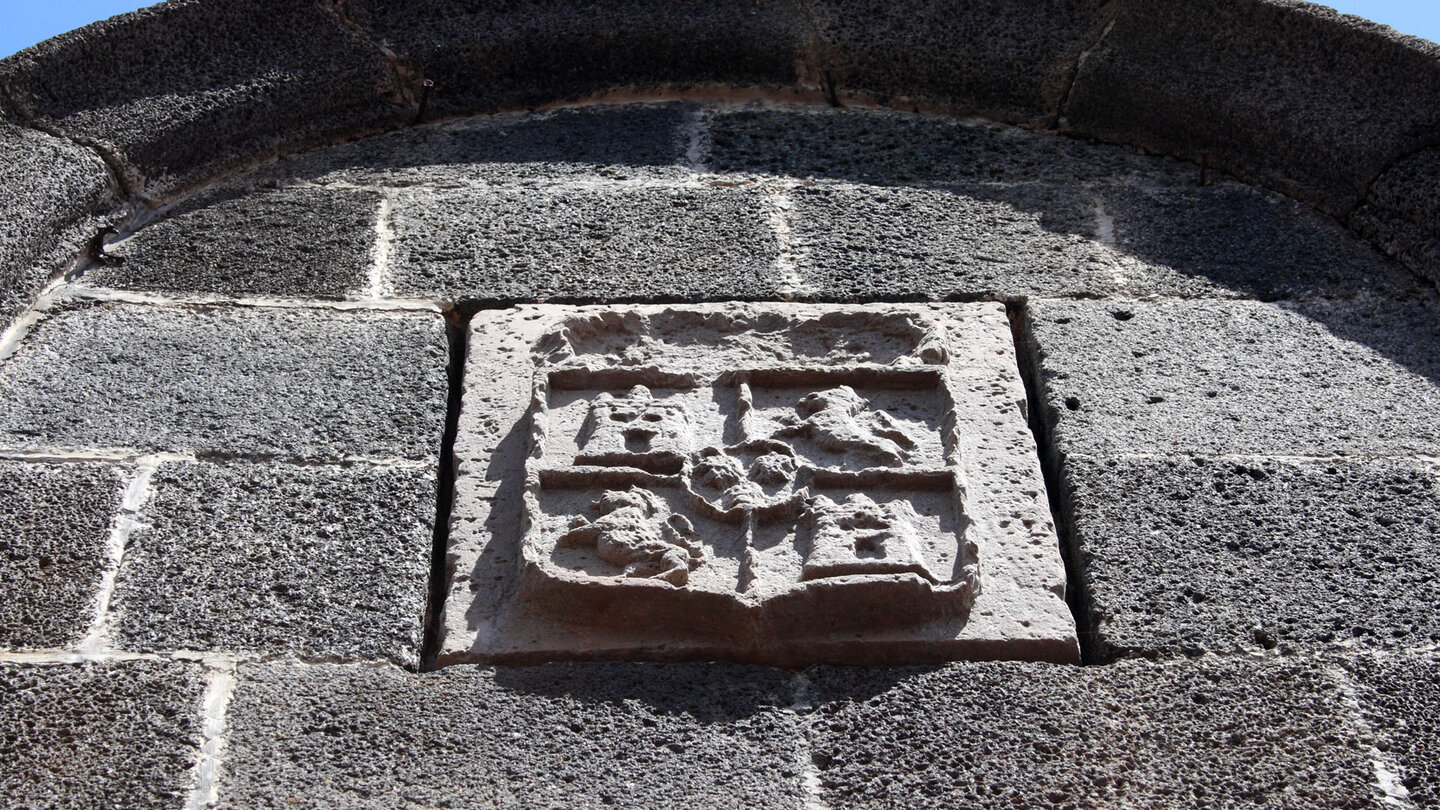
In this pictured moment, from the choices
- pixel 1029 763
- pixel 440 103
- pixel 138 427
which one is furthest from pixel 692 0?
pixel 1029 763

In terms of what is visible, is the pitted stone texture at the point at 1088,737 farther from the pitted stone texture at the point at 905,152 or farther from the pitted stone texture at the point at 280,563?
the pitted stone texture at the point at 905,152

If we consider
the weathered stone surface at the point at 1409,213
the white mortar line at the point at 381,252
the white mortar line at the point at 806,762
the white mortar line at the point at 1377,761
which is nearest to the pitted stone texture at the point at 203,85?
the white mortar line at the point at 381,252

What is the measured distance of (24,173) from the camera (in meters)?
3.12

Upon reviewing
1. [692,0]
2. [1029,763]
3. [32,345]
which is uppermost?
[692,0]

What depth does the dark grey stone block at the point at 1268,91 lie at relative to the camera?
3316 millimetres

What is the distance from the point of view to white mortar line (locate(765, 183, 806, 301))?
2.98 m

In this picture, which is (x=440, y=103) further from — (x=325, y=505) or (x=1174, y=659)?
(x=1174, y=659)

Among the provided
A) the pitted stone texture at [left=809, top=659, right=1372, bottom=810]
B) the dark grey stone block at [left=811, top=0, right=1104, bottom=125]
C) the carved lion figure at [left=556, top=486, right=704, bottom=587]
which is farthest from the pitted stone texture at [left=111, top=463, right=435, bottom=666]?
the dark grey stone block at [left=811, top=0, right=1104, bottom=125]

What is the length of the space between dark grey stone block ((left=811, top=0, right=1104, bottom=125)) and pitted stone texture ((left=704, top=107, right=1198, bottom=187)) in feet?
0.25

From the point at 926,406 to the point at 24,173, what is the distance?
185cm

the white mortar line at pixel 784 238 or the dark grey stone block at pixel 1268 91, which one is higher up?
the dark grey stone block at pixel 1268 91

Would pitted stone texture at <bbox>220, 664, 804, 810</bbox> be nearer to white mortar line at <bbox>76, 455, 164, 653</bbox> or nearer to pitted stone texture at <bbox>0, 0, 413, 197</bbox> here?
white mortar line at <bbox>76, 455, 164, 653</bbox>

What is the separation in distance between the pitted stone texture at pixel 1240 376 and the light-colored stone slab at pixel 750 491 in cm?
13

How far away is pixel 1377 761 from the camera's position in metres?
2.05
